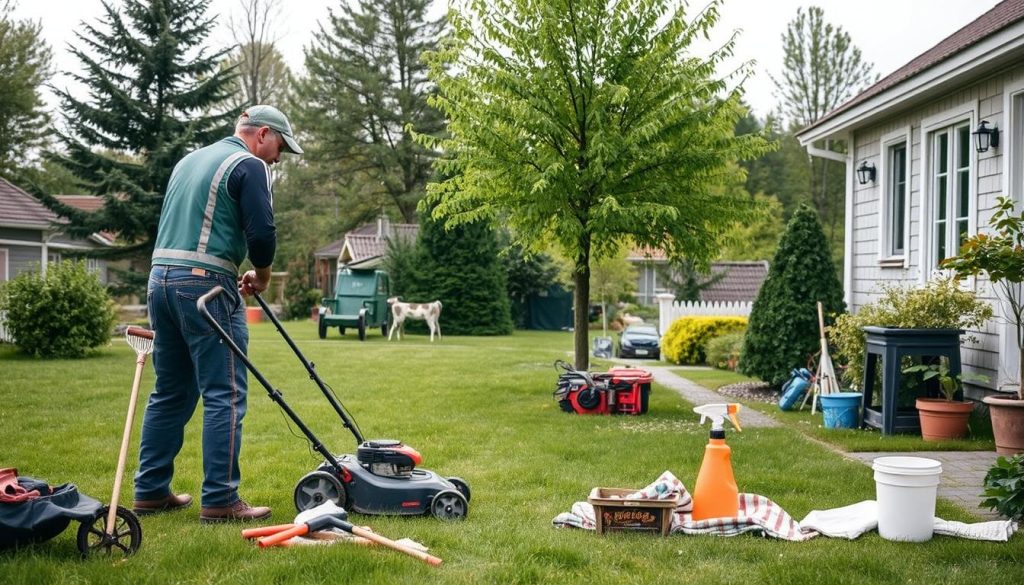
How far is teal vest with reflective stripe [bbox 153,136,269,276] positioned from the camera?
15.2 ft

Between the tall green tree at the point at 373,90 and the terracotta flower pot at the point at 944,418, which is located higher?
the tall green tree at the point at 373,90

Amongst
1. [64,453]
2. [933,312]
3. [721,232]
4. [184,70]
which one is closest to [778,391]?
[721,232]

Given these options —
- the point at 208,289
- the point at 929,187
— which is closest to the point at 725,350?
the point at 929,187

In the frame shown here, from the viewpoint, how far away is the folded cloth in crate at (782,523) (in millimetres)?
4527

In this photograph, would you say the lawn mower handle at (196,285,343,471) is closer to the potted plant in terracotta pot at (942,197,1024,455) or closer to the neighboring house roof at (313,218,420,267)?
the potted plant in terracotta pot at (942,197,1024,455)

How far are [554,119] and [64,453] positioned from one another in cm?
577

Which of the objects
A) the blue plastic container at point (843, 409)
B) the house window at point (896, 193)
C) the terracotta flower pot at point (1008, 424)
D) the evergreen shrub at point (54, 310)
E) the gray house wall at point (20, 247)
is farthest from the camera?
the gray house wall at point (20, 247)

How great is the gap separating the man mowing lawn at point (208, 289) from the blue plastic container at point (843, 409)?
5733mm

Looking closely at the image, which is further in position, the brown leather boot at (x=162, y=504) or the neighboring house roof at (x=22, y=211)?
the neighboring house roof at (x=22, y=211)

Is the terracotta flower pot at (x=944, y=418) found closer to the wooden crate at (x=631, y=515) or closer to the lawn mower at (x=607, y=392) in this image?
the lawn mower at (x=607, y=392)

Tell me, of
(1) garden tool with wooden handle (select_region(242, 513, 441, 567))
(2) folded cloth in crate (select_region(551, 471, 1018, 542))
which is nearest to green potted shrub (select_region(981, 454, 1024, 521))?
(2) folded cloth in crate (select_region(551, 471, 1018, 542))

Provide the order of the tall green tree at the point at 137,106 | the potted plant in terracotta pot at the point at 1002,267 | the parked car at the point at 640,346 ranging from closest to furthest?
the potted plant in terracotta pot at the point at 1002,267, the parked car at the point at 640,346, the tall green tree at the point at 137,106

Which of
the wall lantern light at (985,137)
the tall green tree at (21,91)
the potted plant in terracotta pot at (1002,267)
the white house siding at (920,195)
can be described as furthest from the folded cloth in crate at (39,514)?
the tall green tree at (21,91)

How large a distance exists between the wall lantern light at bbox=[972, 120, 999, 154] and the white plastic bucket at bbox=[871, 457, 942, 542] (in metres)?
4.92
